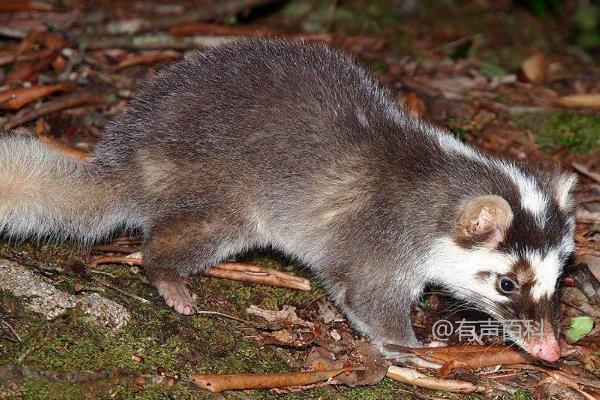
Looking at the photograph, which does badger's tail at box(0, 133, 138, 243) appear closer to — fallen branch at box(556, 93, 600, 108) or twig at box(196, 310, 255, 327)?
twig at box(196, 310, 255, 327)

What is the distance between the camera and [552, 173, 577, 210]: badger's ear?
21.0ft

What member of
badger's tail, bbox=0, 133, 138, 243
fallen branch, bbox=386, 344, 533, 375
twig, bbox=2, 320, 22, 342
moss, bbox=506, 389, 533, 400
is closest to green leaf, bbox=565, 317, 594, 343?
fallen branch, bbox=386, 344, 533, 375

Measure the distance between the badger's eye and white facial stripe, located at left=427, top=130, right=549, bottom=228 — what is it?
43cm

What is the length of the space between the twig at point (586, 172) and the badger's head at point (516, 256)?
2.24m

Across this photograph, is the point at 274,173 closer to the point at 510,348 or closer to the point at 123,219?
the point at 123,219

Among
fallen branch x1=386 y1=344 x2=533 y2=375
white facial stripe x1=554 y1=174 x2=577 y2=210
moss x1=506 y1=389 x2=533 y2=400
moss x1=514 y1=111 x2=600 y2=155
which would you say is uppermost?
white facial stripe x1=554 y1=174 x2=577 y2=210

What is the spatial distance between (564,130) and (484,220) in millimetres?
3678

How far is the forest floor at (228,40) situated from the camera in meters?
5.50

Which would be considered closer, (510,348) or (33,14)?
(510,348)

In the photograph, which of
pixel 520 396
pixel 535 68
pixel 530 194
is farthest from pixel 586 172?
pixel 520 396

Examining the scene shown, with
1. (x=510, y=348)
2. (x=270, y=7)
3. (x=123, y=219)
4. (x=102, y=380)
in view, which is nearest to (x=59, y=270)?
(x=123, y=219)

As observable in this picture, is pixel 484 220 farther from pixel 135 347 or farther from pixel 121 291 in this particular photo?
pixel 121 291

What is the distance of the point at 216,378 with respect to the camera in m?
5.46

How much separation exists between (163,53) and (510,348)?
5.27 meters
